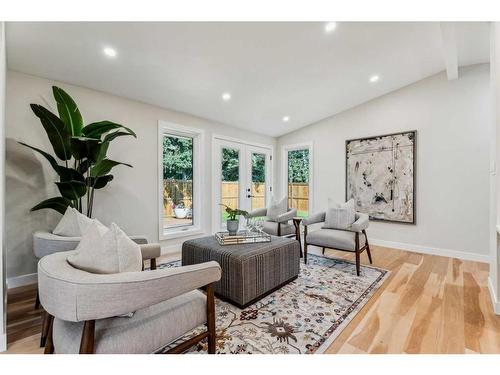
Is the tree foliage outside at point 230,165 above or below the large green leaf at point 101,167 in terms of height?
above

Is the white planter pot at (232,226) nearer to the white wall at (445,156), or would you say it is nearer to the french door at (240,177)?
the french door at (240,177)

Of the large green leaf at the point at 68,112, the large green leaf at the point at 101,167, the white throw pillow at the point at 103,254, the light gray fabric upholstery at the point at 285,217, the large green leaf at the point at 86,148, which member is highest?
the large green leaf at the point at 68,112

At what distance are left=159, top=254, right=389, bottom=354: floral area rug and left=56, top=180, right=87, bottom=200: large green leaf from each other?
1732mm

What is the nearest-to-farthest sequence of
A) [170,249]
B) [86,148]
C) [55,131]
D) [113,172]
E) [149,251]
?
[149,251]
[55,131]
[86,148]
[113,172]
[170,249]

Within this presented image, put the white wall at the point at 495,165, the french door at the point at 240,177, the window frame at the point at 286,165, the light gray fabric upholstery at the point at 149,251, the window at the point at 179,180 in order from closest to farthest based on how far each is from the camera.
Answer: the light gray fabric upholstery at the point at 149,251
the white wall at the point at 495,165
the window at the point at 179,180
the french door at the point at 240,177
the window frame at the point at 286,165

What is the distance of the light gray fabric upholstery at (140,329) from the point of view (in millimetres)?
1022

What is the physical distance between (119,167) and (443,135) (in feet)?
15.8

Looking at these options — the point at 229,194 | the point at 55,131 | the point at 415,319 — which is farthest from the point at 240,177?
the point at 415,319

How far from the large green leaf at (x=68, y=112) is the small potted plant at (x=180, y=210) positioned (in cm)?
183

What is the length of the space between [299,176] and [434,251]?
279cm

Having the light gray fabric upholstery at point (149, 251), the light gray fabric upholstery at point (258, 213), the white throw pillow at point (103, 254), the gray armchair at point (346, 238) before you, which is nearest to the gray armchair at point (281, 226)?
the light gray fabric upholstery at point (258, 213)

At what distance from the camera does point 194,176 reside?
4.17 m

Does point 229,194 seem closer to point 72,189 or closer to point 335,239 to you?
point 335,239
